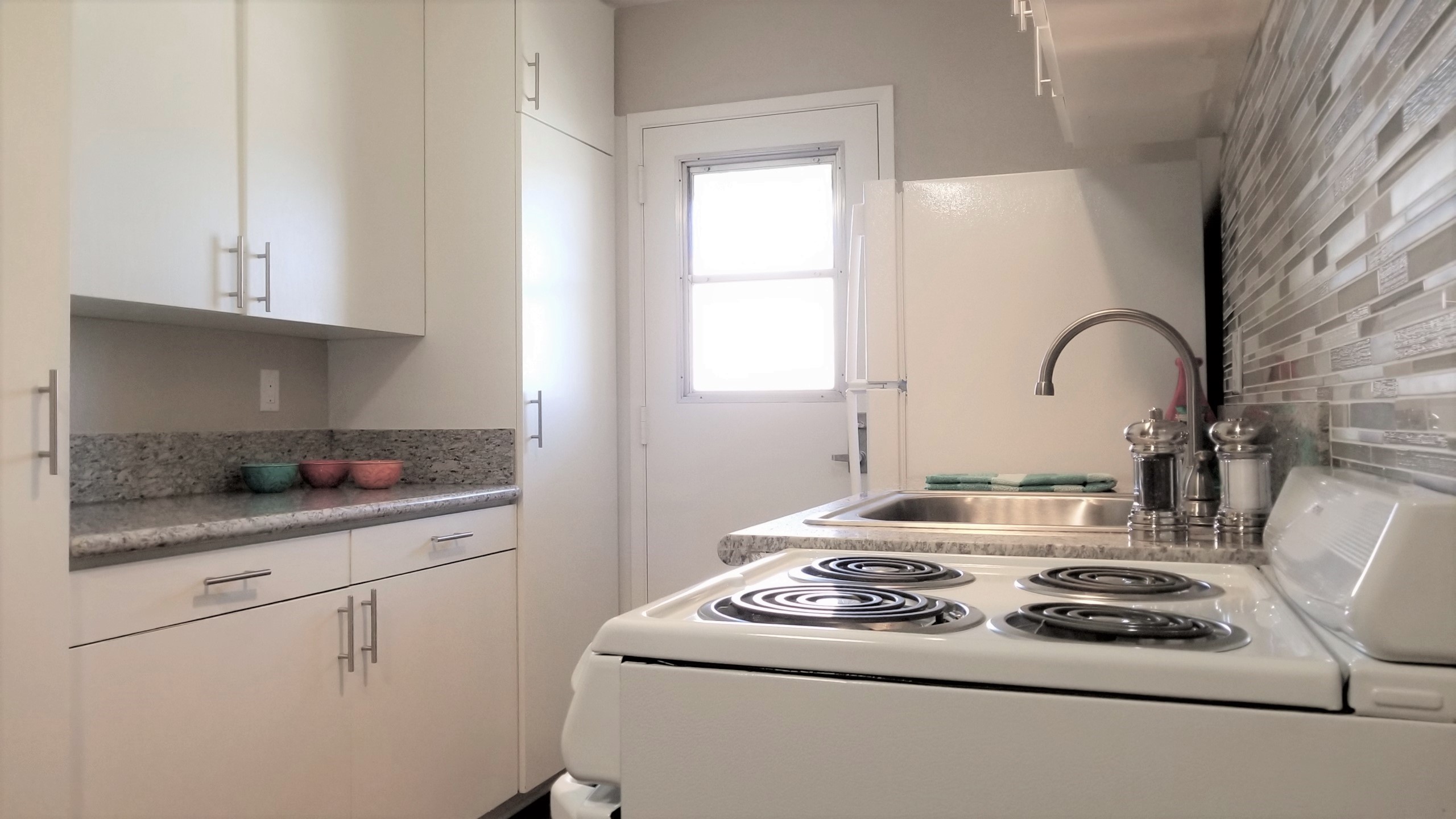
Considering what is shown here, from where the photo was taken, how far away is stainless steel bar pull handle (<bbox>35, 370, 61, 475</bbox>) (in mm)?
1542

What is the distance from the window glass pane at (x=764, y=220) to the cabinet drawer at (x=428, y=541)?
46.2 inches

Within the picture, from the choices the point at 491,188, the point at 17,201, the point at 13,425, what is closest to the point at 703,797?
the point at 13,425

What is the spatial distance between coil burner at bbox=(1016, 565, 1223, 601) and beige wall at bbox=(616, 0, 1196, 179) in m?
2.13

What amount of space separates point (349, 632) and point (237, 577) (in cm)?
33

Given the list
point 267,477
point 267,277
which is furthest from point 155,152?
point 267,477

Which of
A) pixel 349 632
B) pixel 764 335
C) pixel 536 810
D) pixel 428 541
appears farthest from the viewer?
pixel 764 335

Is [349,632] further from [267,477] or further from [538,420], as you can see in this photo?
[538,420]

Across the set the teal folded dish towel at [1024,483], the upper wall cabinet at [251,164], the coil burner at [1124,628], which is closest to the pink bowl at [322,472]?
the upper wall cabinet at [251,164]

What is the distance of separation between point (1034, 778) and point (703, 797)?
0.82ft

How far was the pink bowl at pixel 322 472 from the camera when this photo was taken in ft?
8.70

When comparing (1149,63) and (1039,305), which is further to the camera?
(1039,305)

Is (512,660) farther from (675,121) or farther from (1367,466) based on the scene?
(1367,466)

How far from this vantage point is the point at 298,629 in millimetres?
1986

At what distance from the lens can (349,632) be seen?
211 cm
